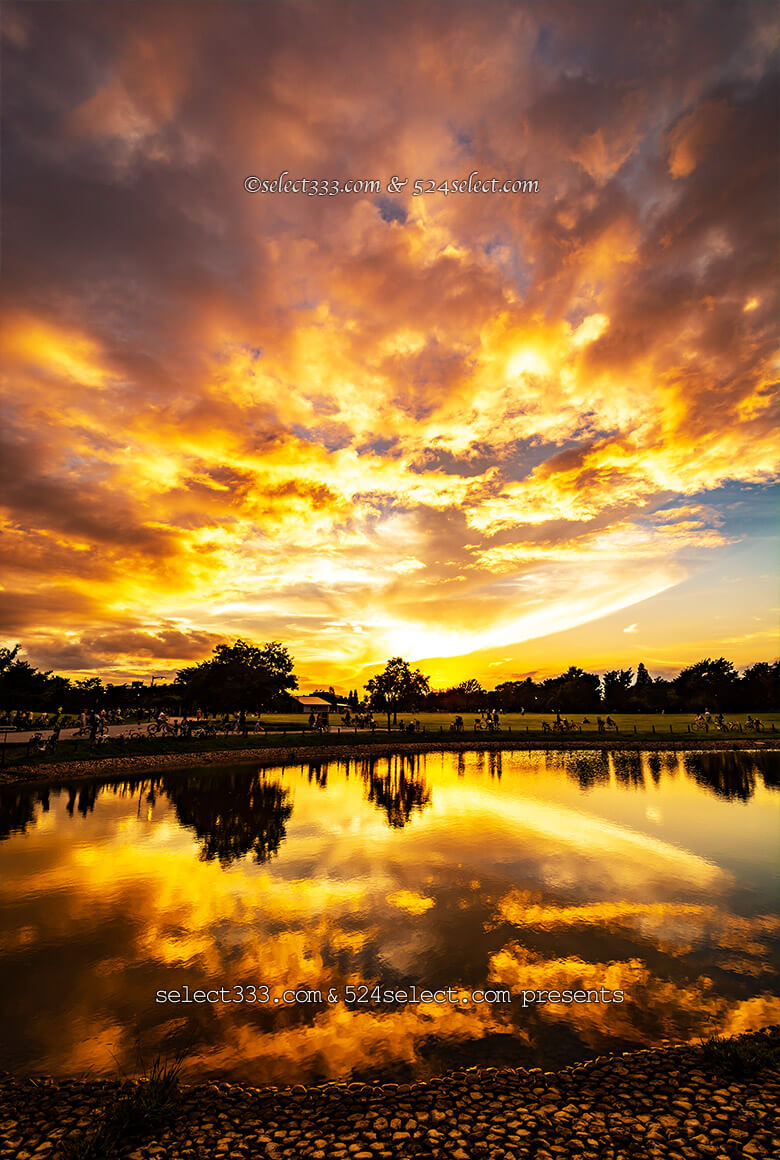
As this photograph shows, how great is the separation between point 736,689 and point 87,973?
527 ft

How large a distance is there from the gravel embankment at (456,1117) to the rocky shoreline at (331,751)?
38667 mm

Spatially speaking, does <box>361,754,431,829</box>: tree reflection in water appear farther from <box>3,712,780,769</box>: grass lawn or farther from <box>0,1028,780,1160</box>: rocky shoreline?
<box>0,1028,780,1160</box>: rocky shoreline

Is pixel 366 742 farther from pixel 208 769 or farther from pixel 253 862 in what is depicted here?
pixel 253 862

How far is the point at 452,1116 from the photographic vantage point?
24.5 ft

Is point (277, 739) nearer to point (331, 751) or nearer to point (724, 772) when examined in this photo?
point (331, 751)

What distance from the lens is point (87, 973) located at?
12.1m

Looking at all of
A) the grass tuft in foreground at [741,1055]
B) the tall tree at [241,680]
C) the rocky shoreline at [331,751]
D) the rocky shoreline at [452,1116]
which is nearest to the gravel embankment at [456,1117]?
the rocky shoreline at [452,1116]

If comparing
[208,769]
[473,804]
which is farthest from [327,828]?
[208,769]

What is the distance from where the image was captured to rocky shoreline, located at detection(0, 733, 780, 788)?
4175 centimetres

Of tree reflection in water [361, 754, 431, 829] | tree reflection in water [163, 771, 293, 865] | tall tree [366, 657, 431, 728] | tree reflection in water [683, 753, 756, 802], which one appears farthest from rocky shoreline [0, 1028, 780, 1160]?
tall tree [366, 657, 431, 728]

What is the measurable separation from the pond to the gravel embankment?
0.72 m

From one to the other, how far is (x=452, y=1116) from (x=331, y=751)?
55586 millimetres

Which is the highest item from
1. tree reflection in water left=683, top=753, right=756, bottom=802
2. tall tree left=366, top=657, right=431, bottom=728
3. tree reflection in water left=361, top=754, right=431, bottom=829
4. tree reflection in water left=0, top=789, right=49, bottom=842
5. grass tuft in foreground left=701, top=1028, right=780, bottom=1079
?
tall tree left=366, top=657, right=431, bottom=728

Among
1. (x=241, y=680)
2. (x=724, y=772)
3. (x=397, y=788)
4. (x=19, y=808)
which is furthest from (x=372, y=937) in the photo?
(x=241, y=680)
